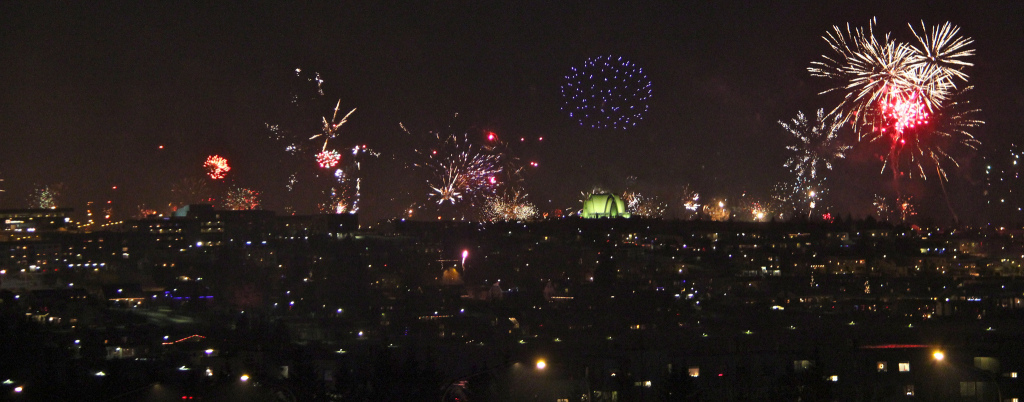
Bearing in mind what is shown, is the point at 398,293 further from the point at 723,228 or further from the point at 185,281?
the point at 723,228

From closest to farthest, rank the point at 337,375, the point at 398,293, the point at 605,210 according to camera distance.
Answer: the point at 337,375, the point at 398,293, the point at 605,210

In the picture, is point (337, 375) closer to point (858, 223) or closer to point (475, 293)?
point (475, 293)

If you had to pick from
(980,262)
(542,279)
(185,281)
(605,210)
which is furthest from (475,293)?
(605,210)

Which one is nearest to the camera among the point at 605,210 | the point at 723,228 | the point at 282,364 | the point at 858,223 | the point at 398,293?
the point at 282,364

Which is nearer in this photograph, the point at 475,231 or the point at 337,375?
the point at 337,375

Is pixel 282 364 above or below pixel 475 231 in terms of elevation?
below

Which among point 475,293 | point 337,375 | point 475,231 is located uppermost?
point 475,231

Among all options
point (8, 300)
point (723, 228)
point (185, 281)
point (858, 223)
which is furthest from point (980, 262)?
point (8, 300)
